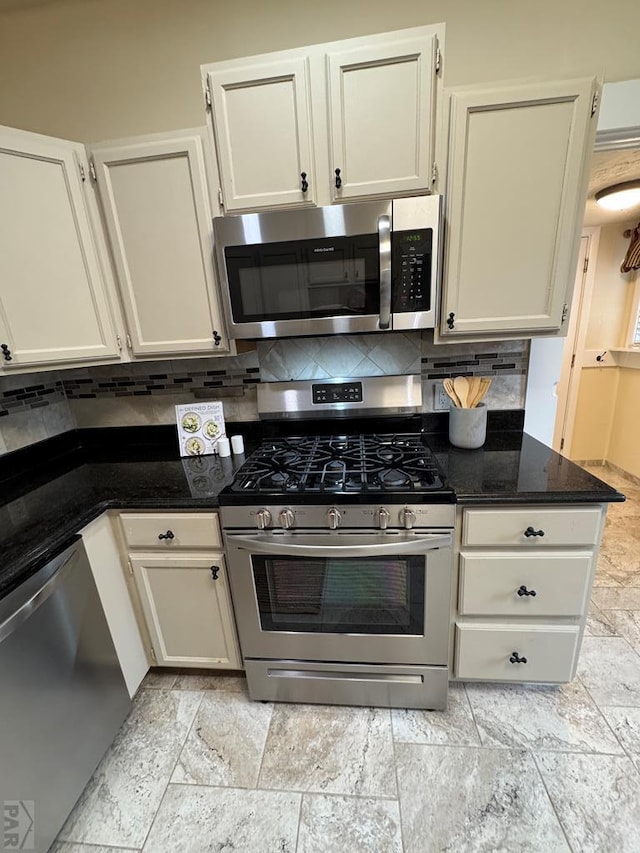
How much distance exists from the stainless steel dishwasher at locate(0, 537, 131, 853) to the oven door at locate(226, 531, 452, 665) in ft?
1.62

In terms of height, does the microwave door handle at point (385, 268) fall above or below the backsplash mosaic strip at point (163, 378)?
above

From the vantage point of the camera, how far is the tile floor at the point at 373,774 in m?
1.09

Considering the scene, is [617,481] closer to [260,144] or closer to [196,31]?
[260,144]

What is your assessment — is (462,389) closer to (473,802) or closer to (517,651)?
(517,651)

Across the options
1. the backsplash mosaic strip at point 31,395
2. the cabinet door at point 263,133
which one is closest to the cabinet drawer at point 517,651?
the cabinet door at point 263,133

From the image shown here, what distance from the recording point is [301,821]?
112 centimetres

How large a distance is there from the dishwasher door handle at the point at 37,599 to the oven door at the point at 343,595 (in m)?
0.50

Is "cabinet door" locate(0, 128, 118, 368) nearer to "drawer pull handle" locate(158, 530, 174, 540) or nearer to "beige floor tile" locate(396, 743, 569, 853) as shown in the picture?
"drawer pull handle" locate(158, 530, 174, 540)

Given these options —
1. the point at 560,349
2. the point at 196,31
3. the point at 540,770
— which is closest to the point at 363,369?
the point at 560,349

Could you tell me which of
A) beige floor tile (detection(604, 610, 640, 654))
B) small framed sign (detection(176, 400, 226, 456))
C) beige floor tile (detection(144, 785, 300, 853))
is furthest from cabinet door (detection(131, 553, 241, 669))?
beige floor tile (detection(604, 610, 640, 654))

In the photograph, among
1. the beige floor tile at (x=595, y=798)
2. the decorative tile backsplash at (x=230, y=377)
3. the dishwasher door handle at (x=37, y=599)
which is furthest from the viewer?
the decorative tile backsplash at (x=230, y=377)

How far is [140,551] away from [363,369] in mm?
1252

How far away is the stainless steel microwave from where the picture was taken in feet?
3.96

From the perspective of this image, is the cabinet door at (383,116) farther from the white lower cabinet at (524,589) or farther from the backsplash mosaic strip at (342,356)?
the white lower cabinet at (524,589)
